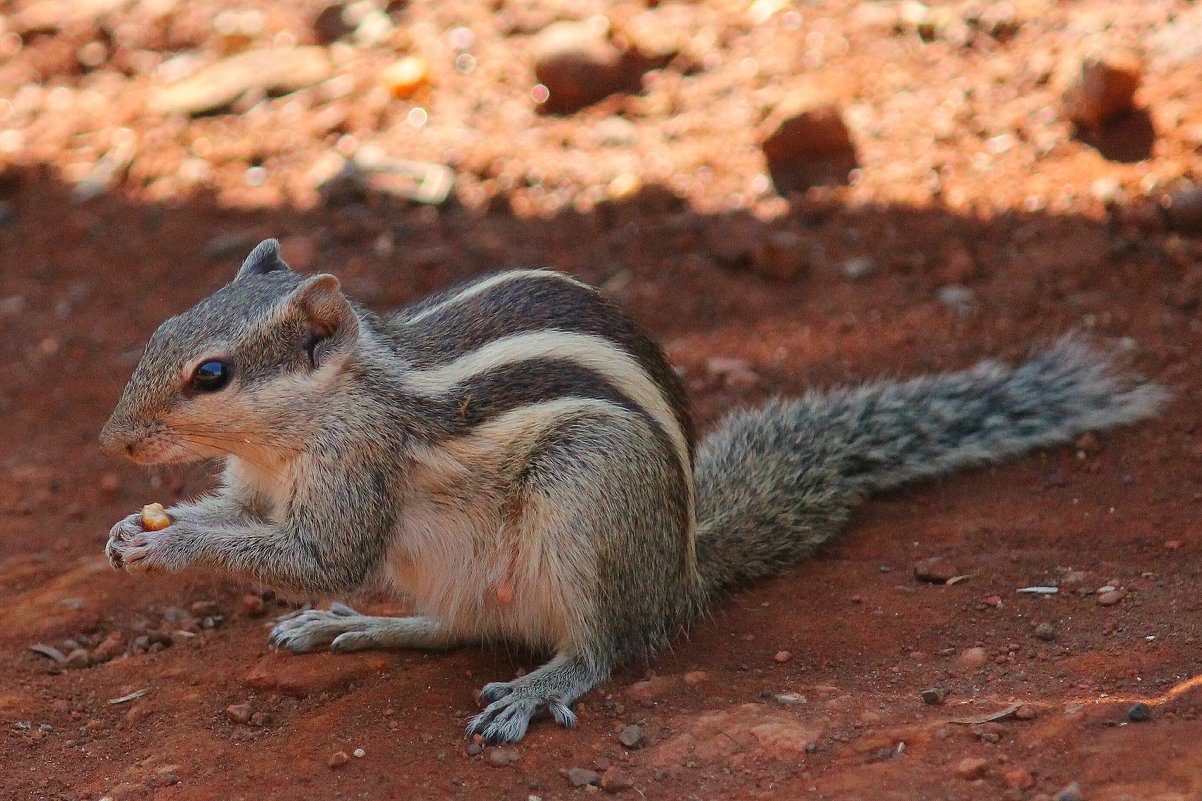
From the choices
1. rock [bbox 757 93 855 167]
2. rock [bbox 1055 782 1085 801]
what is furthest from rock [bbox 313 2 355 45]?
rock [bbox 1055 782 1085 801]

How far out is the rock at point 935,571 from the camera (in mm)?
4188

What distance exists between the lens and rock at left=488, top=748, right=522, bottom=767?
3414 mm

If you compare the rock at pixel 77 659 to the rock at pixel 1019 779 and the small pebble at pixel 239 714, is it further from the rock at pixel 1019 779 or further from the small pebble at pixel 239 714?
the rock at pixel 1019 779

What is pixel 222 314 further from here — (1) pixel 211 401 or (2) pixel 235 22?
(2) pixel 235 22

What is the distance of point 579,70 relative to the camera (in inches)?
282

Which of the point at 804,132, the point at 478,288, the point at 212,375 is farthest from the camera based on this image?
the point at 804,132

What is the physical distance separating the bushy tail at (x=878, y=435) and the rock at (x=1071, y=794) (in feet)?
5.21

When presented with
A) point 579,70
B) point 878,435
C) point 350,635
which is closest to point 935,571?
point 878,435

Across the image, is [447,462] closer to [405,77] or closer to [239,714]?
[239,714]

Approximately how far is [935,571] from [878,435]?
0.63 metres

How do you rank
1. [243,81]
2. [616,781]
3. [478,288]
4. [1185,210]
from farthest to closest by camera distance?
[243,81] → [1185,210] → [478,288] → [616,781]

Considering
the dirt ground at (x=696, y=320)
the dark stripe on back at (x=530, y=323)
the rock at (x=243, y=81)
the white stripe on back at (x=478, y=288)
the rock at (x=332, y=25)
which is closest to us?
the dirt ground at (x=696, y=320)

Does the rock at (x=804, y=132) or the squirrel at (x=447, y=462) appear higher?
the rock at (x=804, y=132)

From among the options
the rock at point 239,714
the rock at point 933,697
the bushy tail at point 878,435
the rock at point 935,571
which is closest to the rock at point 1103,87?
the bushy tail at point 878,435
